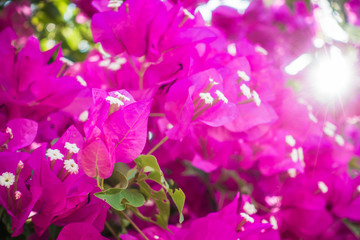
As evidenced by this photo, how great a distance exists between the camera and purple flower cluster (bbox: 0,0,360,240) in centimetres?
41

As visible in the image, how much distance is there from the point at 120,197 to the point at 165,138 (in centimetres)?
10

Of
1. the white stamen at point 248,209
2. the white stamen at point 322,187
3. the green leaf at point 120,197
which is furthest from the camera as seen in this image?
the white stamen at point 322,187

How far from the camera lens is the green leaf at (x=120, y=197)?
38cm

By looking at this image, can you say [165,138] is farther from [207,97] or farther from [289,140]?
[289,140]

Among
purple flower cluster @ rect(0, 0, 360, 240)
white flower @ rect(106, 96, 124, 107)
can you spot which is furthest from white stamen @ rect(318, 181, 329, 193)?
white flower @ rect(106, 96, 124, 107)

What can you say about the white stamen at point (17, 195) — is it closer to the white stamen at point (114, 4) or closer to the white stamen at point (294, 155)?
the white stamen at point (114, 4)

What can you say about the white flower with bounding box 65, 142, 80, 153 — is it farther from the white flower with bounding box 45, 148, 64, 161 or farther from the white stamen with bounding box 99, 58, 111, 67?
the white stamen with bounding box 99, 58, 111, 67

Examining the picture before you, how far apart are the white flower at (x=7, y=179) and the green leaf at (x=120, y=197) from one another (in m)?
0.09

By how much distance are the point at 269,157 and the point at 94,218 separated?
0.29 m

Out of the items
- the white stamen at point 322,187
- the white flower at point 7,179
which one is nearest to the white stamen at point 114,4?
the white flower at point 7,179

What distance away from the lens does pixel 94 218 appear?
1.40 ft

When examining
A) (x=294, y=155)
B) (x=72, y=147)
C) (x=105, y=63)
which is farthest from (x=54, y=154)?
(x=294, y=155)

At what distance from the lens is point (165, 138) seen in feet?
1.54

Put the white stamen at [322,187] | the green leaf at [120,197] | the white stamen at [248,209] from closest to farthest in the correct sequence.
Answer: the green leaf at [120,197] → the white stamen at [248,209] → the white stamen at [322,187]
